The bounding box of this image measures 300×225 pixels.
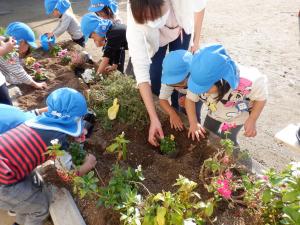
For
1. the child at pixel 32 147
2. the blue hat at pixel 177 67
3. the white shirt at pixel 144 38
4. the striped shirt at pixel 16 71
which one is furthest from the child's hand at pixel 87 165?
the striped shirt at pixel 16 71

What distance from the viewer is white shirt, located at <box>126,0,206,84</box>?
2322mm

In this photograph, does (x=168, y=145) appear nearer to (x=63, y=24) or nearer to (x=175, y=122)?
(x=175, y=122)

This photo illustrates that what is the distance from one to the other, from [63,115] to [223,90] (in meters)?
1.12

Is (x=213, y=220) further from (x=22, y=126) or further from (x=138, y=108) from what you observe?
(x=22, y=126)

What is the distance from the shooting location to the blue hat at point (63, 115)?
7.00ft

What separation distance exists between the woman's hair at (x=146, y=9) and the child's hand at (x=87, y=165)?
1115 mm

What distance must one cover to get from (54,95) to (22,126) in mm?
313

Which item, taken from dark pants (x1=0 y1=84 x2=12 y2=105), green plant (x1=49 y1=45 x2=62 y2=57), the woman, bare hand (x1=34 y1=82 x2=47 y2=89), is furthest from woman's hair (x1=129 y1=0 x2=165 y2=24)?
green plant (x1=49 y1=45 x2=62 y2=57)

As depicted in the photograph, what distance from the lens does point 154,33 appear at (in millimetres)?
2439

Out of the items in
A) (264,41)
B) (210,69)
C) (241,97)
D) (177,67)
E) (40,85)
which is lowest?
(264,41)

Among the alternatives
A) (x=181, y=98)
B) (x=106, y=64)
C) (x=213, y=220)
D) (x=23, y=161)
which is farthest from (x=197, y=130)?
(x=106, y=64)

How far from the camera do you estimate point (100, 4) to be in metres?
3.54

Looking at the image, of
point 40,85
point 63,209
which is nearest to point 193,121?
point 63,209

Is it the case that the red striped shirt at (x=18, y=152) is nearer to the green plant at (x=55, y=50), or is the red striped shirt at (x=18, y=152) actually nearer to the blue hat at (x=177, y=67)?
the blue hat at (x=177, y=67)
